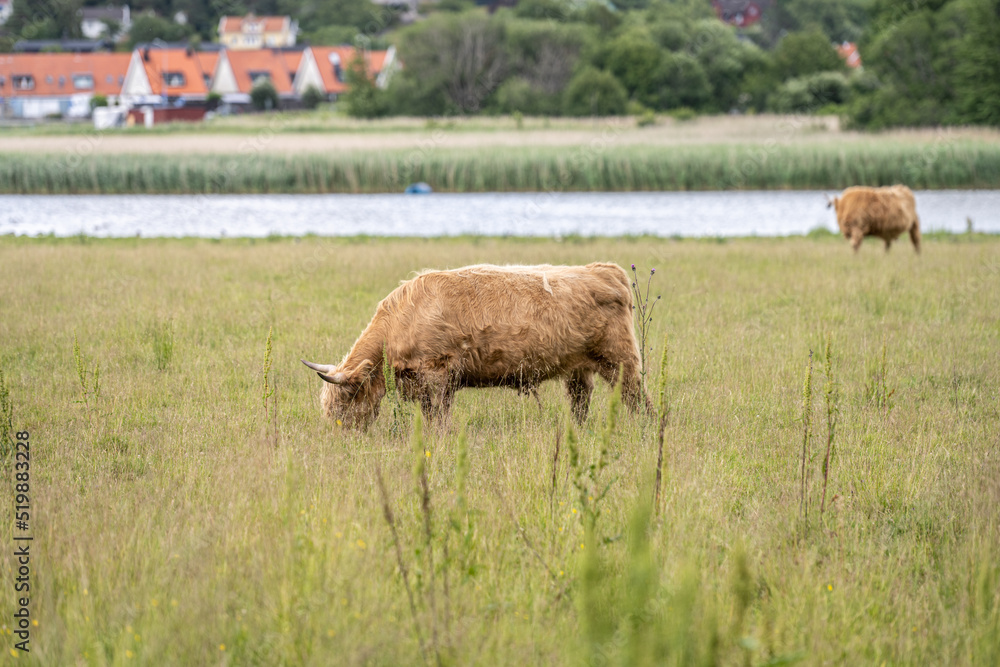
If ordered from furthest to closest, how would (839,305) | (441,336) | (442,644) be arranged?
(839,305)
(441,336)
(442,644)

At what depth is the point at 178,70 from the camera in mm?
84688

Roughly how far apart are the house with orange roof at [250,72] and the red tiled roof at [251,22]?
1057 inches

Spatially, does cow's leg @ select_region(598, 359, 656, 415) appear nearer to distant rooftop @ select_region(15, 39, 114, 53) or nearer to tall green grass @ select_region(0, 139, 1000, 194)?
tall green grass @ select_region(0, 139, 1000, 194)

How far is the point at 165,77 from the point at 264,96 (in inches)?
692

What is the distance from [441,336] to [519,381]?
719 mm

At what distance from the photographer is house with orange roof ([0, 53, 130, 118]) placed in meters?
84.1

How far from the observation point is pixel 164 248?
1680 centimetres

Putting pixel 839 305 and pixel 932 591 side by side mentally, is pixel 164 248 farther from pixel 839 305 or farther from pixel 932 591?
pixel 932 591

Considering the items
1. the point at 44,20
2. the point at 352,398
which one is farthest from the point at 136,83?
the point at 352,398

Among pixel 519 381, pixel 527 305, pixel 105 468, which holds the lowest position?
pixel 105 468

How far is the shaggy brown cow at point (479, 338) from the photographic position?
6.23m

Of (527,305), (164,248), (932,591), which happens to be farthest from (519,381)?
(164,248)

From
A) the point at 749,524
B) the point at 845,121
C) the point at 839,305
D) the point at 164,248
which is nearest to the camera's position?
the point at 749,524

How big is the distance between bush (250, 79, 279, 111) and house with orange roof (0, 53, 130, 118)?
63.4ft
